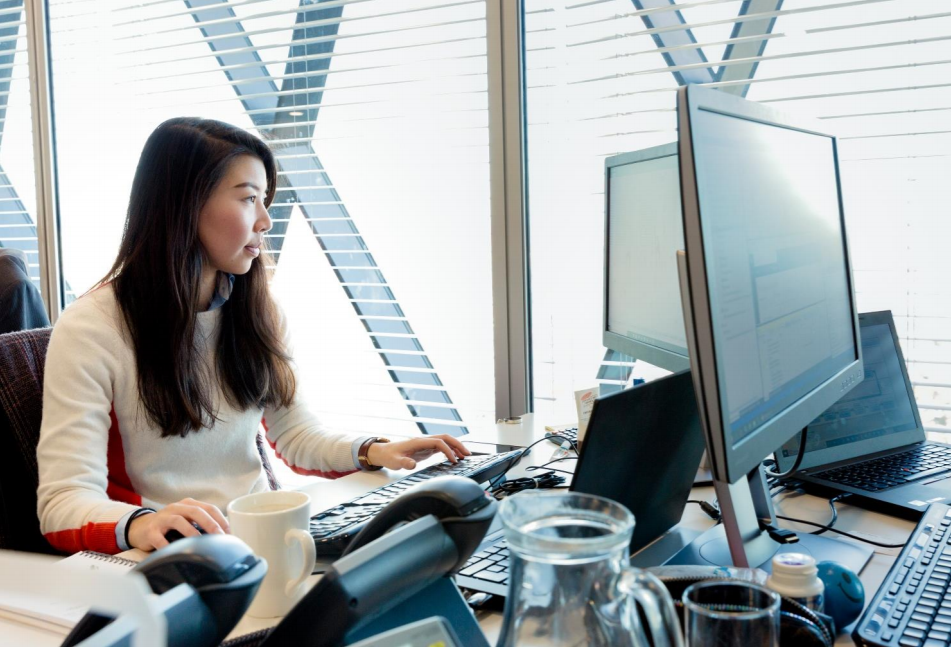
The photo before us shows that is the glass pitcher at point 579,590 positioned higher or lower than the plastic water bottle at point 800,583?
higher

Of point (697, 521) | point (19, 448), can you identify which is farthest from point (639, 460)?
point (19, 448)

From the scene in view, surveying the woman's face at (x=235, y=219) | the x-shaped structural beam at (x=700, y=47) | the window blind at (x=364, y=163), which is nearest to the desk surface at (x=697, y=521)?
the woman's face at (x=235, y=219)

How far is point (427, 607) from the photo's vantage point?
645 mm

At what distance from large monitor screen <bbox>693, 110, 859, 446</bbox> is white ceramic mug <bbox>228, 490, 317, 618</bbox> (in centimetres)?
44

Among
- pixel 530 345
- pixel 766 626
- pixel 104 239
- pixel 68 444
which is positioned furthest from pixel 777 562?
pixel 104 239

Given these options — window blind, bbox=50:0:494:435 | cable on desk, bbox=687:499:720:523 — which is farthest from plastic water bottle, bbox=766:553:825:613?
window blind, bbox=50:0:494:435

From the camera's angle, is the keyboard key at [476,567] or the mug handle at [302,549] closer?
the mug handle at [302,549]

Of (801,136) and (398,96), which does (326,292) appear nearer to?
(398,96)

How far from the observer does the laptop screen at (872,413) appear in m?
1.42

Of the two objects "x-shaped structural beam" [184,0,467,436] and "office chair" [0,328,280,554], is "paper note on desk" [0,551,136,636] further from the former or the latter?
"x-shaped structural beam" [184,0,467,436]

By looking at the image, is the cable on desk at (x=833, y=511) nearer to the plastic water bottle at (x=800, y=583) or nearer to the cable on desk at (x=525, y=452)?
the plastic water bottle at (x=800, y=583)

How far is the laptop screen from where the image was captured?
4.66 ft

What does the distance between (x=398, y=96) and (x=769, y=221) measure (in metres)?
1.69

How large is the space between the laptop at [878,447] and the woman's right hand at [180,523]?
2.97ft
